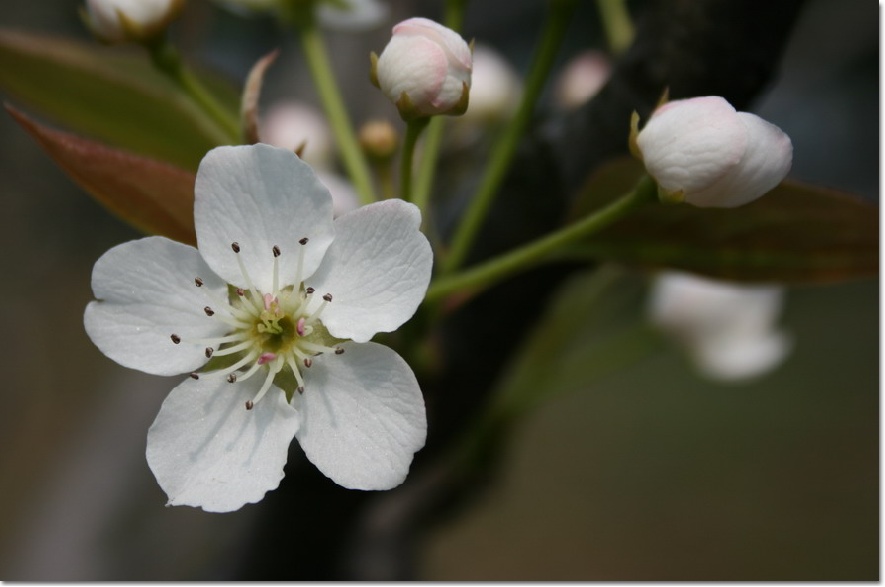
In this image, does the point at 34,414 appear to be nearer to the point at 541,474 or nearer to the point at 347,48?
the point at 541,474

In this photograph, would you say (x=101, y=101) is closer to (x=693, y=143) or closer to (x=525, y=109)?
(x=525, y=109)

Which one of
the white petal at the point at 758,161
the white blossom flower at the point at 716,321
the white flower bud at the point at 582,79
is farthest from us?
the white flower bud at the point at 582,79

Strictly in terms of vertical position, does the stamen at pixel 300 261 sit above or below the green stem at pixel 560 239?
above

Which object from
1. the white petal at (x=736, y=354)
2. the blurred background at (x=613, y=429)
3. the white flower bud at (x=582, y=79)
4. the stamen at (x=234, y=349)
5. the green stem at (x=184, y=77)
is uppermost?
the green stem at (x=184, y=77)

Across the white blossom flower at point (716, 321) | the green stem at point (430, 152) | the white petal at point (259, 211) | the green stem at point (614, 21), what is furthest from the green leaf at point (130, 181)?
the white blossom flower at point (716, 321)

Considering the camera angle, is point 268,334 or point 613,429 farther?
point 613,429

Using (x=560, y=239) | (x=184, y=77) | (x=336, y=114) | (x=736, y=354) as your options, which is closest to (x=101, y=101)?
(x=184, y=77)

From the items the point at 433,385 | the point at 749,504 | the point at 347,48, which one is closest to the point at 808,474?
the point at 749,504

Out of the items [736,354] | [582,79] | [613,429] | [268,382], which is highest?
[268,382]

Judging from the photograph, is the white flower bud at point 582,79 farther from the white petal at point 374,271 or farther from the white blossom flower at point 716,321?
the white petal at point 374,271
